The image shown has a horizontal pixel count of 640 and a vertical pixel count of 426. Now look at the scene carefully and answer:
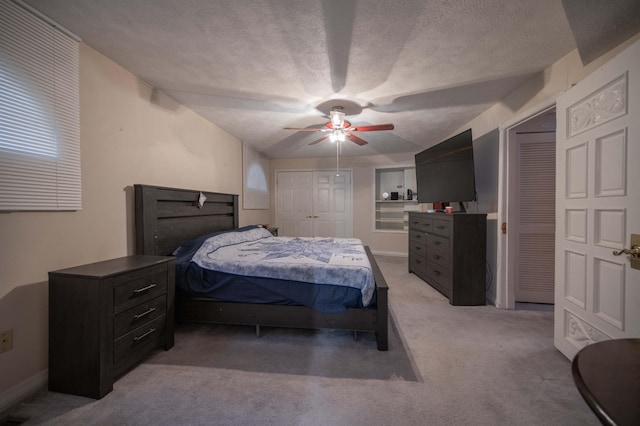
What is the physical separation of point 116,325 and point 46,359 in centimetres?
60

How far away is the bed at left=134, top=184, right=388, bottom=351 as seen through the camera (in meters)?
2.10

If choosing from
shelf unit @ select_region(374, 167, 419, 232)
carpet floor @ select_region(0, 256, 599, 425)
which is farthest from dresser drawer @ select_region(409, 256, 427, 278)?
shelf unit @ select_region(374, 167, 419, 232)

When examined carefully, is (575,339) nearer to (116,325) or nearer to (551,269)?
(551,269)

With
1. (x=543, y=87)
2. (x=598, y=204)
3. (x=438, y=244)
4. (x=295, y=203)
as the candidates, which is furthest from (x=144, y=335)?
(x=295, y=203)

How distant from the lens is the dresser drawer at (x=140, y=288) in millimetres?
1646

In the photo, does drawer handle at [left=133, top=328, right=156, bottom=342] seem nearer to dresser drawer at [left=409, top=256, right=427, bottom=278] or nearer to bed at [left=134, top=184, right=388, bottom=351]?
bed at [left=134, top=184, right=388, bottom=351]

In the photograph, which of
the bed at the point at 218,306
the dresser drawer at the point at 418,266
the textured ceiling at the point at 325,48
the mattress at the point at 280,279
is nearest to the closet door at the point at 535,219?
the textured ceiling at the point at 325,48

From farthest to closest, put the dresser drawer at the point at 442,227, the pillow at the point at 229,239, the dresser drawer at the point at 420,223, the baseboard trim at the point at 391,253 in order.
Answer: the baseboard trim at the point at 391,253, the dresser drawer at the point at 420,223, the dresser drawer at the point at 442,227, the pillow at the point at 229,239

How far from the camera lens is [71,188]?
1.81m

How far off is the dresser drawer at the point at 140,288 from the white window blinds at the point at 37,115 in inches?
28.2

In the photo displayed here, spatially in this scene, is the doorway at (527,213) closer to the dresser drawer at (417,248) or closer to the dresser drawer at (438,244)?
the dresser drawer at (438,244)

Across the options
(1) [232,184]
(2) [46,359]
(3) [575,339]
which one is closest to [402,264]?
(3) [575,339]

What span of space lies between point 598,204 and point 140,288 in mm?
3194

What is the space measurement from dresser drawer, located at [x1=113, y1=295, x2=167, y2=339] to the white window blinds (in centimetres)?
89
